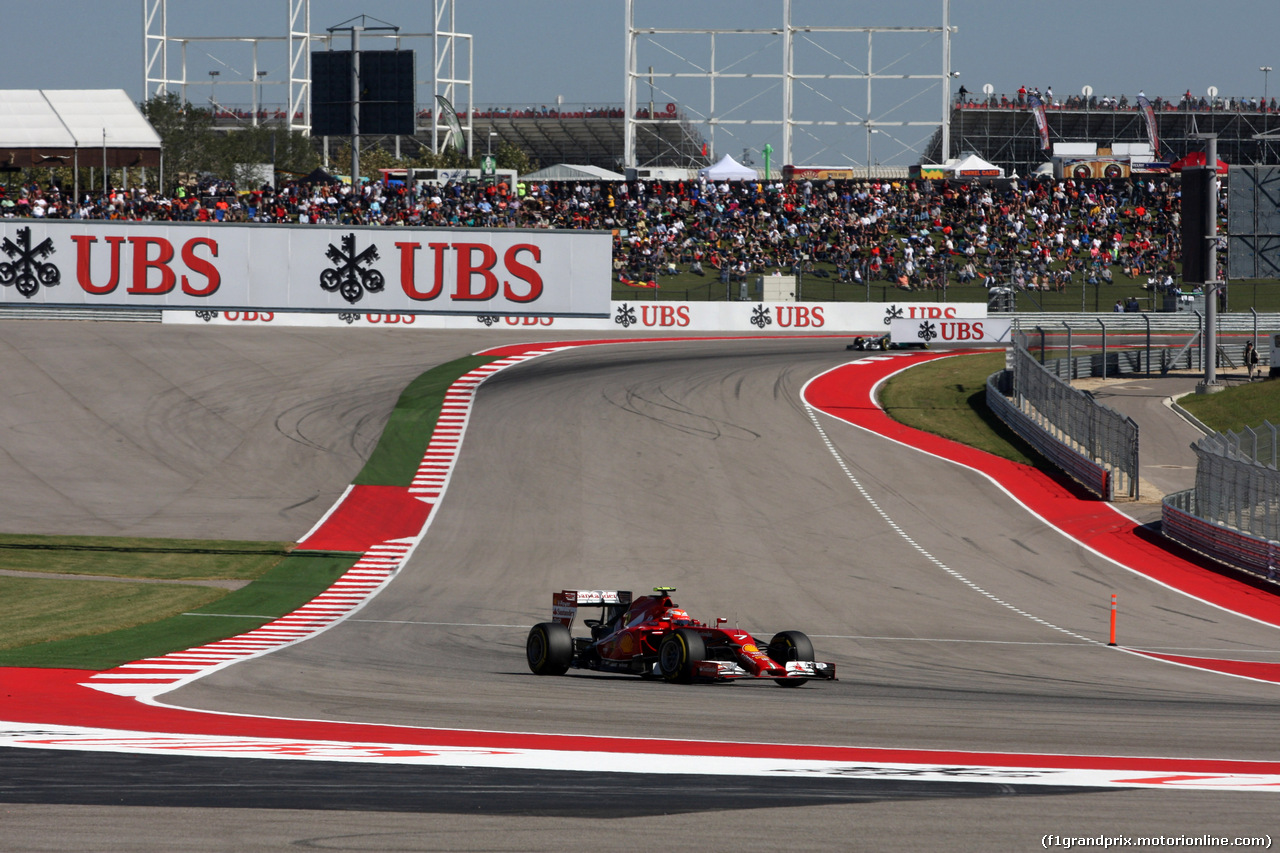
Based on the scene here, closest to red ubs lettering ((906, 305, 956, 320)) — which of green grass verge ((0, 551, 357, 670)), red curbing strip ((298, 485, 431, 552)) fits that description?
red curbing strip ((298, 485, 431, 552))

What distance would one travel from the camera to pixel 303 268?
48000 millimetres

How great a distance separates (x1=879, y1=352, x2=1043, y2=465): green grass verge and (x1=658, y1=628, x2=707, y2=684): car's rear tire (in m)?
23.3

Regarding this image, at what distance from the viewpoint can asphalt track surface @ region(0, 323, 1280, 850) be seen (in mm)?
7508

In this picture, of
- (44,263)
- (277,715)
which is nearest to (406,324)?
(44,263)

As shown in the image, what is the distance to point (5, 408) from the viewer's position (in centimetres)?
3528

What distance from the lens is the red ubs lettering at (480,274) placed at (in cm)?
4800

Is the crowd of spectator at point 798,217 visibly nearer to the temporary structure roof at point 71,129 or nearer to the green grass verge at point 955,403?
the temporary structure roof at point 71,129

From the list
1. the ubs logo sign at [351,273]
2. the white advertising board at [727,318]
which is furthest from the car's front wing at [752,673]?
the ubs logo sign at [351,273]

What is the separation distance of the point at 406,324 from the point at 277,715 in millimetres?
39581

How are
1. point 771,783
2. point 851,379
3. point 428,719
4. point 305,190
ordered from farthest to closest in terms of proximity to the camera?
point 305,190 < point 851,379 < point 428,719 < point 771,783

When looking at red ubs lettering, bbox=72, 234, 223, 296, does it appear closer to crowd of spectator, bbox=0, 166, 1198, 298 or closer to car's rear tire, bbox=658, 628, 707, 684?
crowd of spectator, bbox=0, 166, 1198, 298

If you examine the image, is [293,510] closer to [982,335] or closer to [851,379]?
[851,379]

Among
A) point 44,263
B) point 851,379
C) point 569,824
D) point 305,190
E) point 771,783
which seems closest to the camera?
point 569,824

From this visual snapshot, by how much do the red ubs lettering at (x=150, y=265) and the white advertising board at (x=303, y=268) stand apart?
0.04 metres
